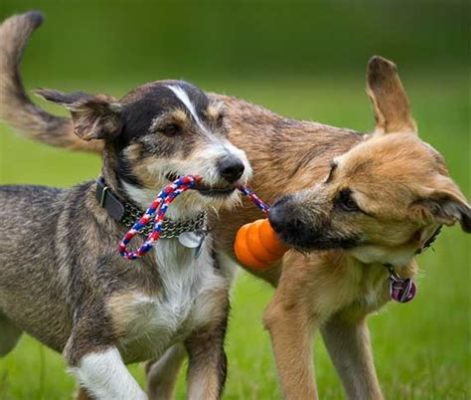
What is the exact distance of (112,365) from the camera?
662cm

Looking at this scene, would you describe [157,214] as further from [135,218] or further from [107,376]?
[107,376]

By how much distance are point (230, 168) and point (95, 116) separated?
0.93 metres

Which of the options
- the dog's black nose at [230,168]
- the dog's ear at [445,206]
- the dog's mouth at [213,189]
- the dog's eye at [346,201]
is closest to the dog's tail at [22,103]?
the dog's mouth at [213,189]

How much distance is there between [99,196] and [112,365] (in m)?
1.05

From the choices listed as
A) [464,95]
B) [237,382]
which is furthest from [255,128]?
[464,95]

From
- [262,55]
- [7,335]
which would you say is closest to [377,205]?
[7,335]

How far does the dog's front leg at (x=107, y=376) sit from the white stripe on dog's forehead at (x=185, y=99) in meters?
1.41

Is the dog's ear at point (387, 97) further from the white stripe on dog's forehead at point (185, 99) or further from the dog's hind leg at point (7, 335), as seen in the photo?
the dog's hind leg at point (7, 335)

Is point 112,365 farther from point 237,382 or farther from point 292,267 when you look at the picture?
point 237,382

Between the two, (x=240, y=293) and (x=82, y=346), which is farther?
(x=240, y=293)

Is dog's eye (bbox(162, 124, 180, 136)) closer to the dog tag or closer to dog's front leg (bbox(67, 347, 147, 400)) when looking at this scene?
dog's front leg (bbox(67, 347, 147, 400))

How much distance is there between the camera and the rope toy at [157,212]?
654cm

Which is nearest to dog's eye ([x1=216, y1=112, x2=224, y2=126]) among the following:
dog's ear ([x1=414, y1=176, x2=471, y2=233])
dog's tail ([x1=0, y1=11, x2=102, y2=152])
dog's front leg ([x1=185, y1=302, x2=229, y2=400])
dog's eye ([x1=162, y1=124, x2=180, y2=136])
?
dog's eye ([x1=162, y1=124, x2=180, y2=136])

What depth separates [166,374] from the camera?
319 inches
